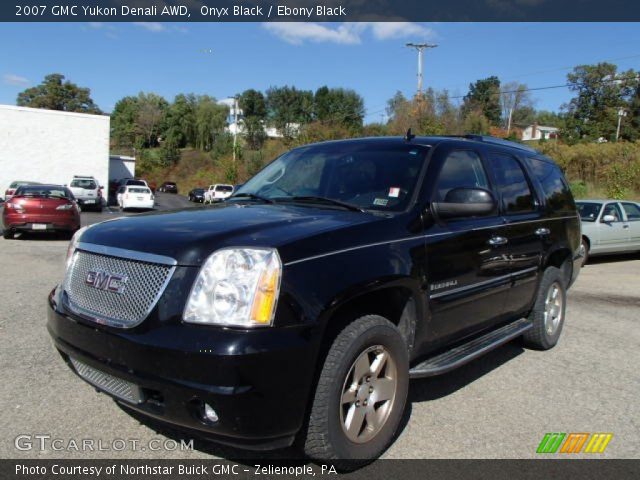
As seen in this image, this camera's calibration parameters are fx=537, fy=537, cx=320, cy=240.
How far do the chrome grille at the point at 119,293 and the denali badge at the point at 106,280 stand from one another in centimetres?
1

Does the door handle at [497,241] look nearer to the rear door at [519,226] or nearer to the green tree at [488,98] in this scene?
the rear door at [519,226]

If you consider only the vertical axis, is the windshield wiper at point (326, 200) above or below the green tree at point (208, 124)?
below

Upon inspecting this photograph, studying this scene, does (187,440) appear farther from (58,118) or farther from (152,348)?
(58,118)

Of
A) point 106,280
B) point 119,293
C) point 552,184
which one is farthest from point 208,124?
point 119,293

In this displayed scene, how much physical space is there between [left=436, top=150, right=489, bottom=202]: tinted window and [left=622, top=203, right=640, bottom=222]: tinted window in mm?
10369

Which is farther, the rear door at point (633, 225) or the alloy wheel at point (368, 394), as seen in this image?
the rear door at point (633, 225)

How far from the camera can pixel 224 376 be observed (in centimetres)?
243

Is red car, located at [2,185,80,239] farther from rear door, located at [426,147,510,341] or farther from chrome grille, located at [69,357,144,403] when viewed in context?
rear door, located at [426,147,510,341]

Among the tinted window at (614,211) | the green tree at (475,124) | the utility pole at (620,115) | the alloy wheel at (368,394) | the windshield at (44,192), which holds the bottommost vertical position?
the alloy wheel at (368,394)

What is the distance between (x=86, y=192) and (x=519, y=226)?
27.7m

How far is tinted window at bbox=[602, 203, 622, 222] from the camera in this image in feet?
41.2

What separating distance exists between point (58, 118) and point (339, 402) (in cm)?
3646

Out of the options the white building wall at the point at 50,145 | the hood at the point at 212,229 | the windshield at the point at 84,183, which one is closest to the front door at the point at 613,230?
the hood at the point at 212,229

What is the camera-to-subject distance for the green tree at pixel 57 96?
307ft
